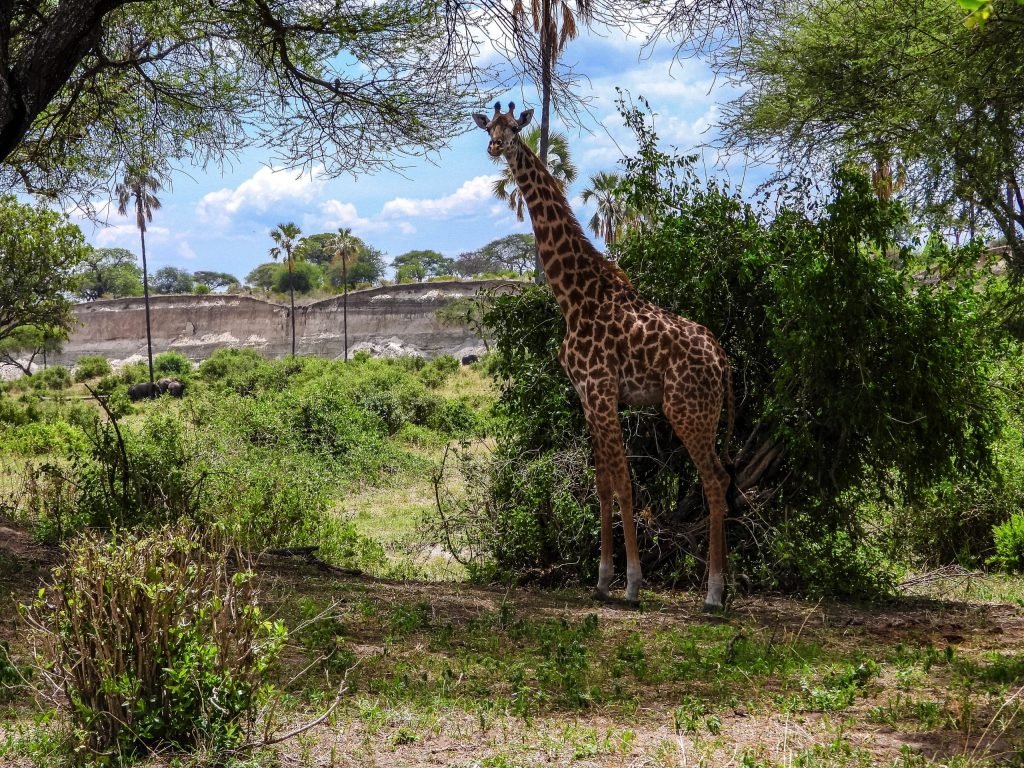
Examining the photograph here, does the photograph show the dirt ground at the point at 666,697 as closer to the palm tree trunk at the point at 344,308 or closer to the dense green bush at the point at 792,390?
the dense green bush at the point at 792,390

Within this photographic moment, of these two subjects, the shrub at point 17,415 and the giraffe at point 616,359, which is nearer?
the giraffe at point 616,359

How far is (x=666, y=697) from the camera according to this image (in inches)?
200

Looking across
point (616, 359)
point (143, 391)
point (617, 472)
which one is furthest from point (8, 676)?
point (143, 391)

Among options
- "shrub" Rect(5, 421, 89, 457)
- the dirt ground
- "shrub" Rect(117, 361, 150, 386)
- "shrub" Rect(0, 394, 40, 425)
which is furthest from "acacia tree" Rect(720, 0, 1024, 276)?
"shrub" Rect(117, 361, 150, 386)

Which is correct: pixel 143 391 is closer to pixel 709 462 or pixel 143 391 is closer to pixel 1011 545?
pixel 1011 545

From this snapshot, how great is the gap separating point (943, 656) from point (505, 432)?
17.0ft

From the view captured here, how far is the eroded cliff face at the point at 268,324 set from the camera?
6084cm

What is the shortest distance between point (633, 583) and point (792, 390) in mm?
2115

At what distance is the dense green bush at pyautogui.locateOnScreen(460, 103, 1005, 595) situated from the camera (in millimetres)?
7723

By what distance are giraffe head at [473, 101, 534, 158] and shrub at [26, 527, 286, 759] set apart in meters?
4.72

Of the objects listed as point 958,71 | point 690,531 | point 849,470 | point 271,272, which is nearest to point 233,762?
point 690,531

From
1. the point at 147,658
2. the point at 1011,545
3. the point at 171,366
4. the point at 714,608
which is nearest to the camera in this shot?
the point at 147,658

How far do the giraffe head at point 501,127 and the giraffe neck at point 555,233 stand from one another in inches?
3.5

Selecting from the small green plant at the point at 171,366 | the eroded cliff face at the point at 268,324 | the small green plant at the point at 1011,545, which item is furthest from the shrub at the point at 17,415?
the eroded cliff face at the point at 268,324
